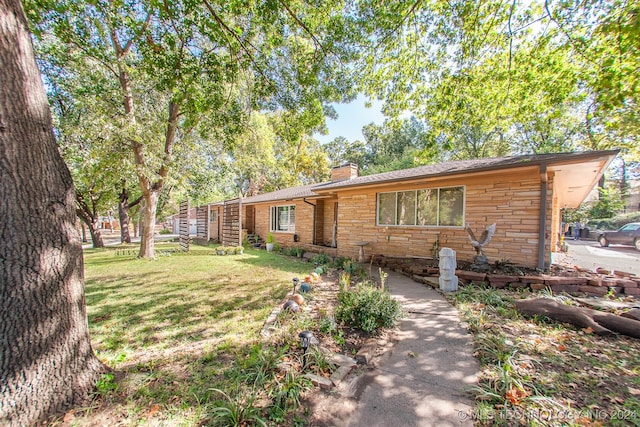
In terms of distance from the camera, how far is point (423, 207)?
7664 mm

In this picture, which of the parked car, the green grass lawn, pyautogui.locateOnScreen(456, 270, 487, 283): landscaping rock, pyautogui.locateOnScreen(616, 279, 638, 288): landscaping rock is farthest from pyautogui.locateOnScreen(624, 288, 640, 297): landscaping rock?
the parked car

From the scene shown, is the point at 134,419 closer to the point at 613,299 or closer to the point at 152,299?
the point at 152,299

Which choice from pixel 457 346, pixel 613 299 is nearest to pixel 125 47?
pixel 457 346

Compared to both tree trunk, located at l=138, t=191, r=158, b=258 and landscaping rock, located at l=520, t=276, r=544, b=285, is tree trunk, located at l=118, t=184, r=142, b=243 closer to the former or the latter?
tree trunk, located at l=138, t=191, r=158, b=258

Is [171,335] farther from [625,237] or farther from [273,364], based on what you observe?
[625,237]

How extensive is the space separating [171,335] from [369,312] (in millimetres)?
2853

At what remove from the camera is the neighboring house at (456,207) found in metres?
5.70

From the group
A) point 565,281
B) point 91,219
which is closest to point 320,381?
point 565,281

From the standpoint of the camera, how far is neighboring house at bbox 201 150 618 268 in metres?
5.70

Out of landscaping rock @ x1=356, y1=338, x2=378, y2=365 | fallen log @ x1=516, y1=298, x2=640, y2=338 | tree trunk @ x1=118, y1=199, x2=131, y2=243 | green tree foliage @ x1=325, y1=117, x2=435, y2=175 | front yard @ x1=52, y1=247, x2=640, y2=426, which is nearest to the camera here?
front yard @ x1=52, y1=247, x2=640, y2=426

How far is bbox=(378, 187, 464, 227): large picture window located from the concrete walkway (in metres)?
3.98

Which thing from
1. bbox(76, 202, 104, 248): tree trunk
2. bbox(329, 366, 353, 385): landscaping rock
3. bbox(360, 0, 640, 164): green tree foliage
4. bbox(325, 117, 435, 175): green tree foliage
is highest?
bbox(325, 117, 435, 175): green tree foliage

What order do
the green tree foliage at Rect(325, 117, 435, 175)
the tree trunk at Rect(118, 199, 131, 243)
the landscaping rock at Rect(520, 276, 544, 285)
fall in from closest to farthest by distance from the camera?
the landscaping rock at Rect(520, 276, 544, 285) < the tree trunk at Rect(118, 199, 131, 243) < the green tree foliage at Rect(325, 117, 435, 175)

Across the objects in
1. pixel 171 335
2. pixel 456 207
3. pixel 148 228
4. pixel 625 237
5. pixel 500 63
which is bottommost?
pixel 171 335
